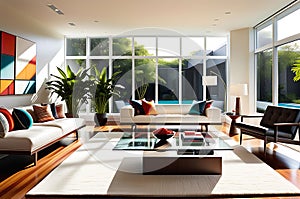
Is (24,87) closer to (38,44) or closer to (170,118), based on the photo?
(38,44)

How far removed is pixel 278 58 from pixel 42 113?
196 inches

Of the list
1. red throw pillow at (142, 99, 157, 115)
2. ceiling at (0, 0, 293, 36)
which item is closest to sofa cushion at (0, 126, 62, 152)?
ceiling at (0, 0, 293, 36)

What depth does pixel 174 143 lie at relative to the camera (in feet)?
13.7

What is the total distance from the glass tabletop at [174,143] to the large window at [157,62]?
4.66 metres

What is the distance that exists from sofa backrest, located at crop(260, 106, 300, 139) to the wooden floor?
0.40 meters

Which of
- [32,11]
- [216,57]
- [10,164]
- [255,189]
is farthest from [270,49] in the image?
[10,164]

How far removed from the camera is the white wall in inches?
221

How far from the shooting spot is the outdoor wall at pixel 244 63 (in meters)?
7.88

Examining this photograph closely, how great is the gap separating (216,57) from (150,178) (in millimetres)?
6454

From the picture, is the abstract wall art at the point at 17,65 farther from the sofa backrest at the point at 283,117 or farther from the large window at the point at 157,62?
the sofa backrest at the point at 283,117

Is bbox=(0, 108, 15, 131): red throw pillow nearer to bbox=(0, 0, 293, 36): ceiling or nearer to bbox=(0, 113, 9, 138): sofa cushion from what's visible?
bbox=(0, 113, 9, 138): sofa cushion

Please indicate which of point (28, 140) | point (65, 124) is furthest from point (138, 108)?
point (28, 140)

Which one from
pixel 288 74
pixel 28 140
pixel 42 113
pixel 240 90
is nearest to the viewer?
pixel 28 140

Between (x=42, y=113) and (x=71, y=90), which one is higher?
(x=71, y=90)
